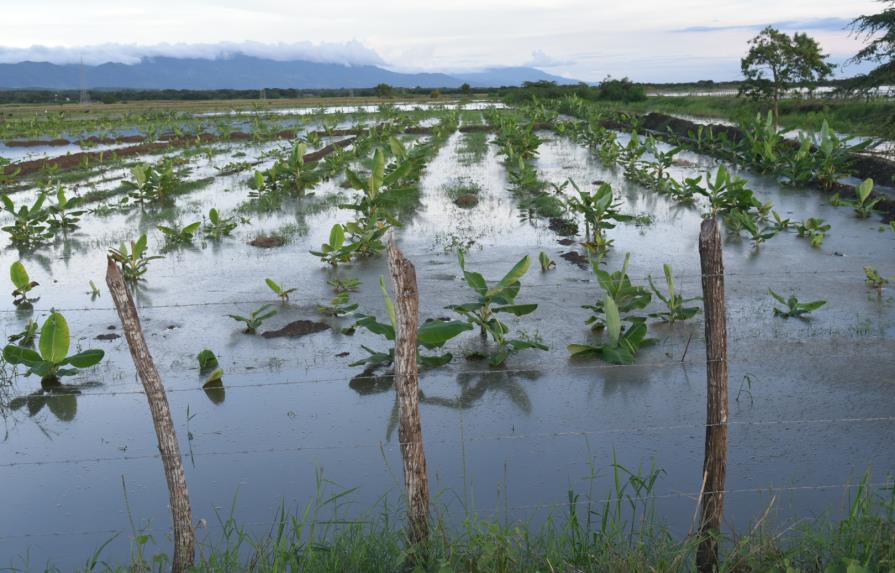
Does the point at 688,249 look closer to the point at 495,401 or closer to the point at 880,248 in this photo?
the point at 880,248

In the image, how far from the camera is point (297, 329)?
6379 millimetres

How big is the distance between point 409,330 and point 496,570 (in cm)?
85

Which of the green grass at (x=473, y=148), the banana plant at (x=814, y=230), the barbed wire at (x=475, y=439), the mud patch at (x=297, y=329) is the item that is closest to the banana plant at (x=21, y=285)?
the mud patch at (x=297, y=329)

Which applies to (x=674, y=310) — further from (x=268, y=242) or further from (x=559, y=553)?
(x=268, y=242)

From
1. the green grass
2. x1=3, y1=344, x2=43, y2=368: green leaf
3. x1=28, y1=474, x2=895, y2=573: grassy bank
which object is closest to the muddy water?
x1=3, y1=344, x2=43, y2=368: green leaf

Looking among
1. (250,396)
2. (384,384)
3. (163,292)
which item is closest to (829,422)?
(384,384)

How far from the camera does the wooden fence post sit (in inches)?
118

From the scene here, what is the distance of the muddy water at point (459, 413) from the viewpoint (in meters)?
3.96

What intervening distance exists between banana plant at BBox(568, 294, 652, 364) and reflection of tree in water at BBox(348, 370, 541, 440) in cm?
42

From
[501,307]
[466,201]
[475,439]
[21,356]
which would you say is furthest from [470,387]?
[466,201]

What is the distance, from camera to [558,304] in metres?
6.93

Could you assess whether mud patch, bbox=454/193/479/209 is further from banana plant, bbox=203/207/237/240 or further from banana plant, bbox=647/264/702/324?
banana plant, bbox=647/264/702/324

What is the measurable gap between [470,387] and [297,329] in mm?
1703

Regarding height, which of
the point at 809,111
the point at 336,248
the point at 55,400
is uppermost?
the point at 809,111
